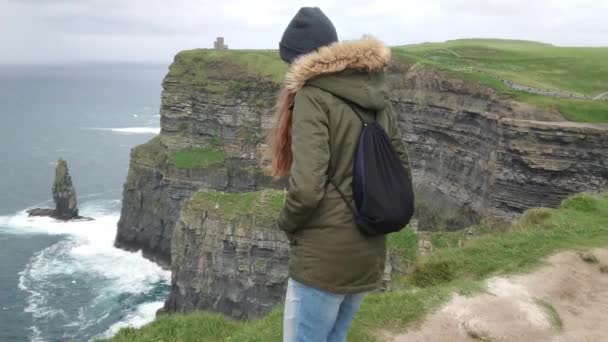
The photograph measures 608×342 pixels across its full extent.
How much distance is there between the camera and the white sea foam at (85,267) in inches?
1802

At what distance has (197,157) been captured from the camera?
56.6 meters

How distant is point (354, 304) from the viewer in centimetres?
554

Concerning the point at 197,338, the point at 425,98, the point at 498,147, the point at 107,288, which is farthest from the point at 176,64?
the point at 197,338

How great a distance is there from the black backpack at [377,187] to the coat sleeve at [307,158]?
254 mm

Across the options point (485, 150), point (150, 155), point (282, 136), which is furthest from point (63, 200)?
point (282, 136)

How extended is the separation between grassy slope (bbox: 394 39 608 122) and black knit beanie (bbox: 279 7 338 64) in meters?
34.1

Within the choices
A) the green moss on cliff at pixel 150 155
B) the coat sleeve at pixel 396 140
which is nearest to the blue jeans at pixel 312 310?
the coat sleeve at pixel 396 140

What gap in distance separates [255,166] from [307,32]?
50464mm

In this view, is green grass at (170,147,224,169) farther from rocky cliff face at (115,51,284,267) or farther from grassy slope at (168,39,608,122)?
grassy slope at (168,39,608,122)

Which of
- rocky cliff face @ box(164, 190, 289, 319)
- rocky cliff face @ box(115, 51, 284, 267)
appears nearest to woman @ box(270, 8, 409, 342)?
rocky cliff face @ box(164, 190, 289, 319)

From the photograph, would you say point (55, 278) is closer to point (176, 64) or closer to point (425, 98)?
point (176, 64)

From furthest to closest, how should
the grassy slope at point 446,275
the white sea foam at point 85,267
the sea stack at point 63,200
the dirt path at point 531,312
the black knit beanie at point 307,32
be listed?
1. the sea stack at point 63,200
2. the white sea foam at point 85,267
3. the grassy slope at point 446,275
4. the dirt path at point 531,312
5. the black knit beanie at point 307,32

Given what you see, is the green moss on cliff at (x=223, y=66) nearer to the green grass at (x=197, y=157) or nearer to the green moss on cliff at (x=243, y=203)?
the green grass at (x=197, y=157)

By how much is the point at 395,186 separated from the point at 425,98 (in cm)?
4256
